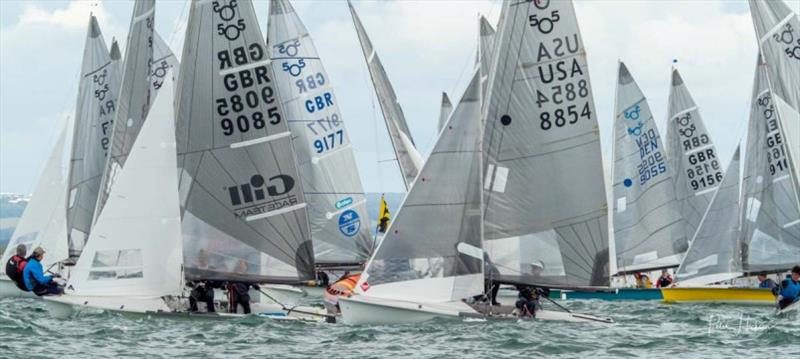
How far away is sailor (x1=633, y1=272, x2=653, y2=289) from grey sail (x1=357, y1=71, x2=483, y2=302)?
20.0 meters

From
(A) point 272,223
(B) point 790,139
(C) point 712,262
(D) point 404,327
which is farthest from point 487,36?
(D) point 404,327

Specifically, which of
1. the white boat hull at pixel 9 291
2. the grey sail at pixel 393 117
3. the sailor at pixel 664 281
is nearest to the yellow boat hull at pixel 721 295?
the sailor at pixel 664 281

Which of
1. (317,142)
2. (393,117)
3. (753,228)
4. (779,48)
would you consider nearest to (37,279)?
(317,142)

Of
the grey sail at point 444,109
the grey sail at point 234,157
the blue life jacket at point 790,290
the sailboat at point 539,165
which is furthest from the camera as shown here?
the grey sail at point 444,109

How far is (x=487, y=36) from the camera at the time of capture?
43.1m

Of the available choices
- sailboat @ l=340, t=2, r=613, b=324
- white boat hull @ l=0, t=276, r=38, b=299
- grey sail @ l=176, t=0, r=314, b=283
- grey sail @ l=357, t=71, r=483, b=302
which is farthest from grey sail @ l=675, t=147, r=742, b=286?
white boat hull @ l=0, t=276, r=38, b=299

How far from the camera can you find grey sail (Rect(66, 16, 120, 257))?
144 feet

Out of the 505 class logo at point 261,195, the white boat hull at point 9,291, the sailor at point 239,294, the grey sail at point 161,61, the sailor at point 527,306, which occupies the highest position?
the grey sail at point 161,61

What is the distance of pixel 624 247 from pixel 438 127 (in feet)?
35.8

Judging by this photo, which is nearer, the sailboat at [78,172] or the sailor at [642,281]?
the sailboat at [78,172]

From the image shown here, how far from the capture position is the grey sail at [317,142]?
4319 centimetres

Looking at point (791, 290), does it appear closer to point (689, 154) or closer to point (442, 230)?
point (442, 230)

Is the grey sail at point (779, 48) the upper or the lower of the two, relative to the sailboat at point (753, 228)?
upper

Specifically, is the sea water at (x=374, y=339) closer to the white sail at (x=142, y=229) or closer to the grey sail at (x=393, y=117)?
the white sail at (x=142, y=229)
